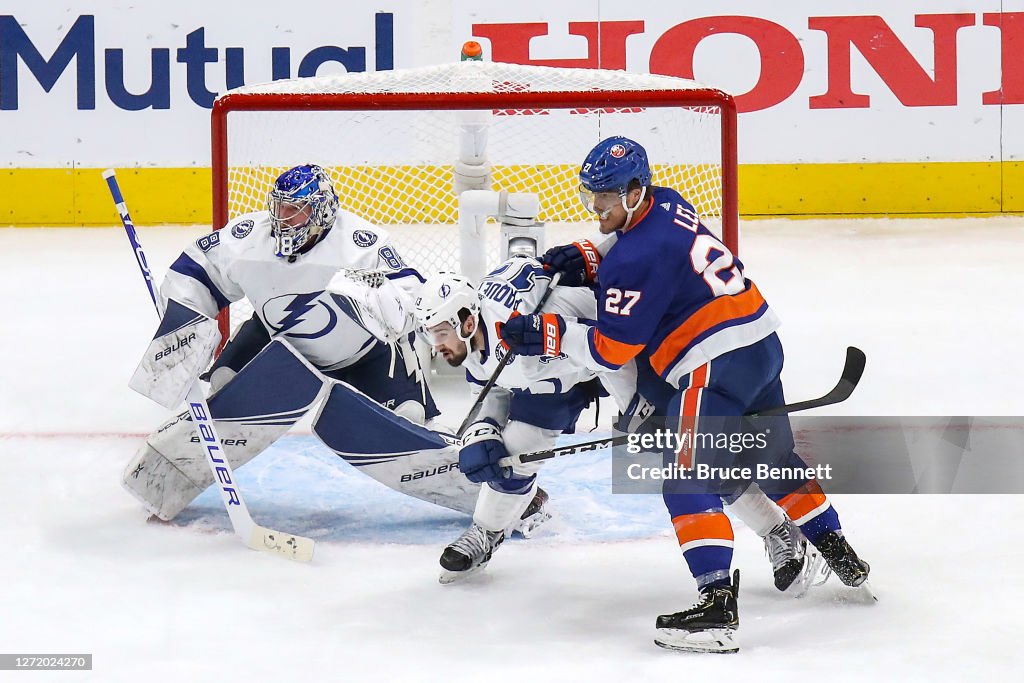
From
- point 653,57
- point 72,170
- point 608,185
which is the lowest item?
point 608,185

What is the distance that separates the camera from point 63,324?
5.30 m

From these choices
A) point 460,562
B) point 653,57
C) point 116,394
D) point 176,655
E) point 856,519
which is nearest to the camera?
point 176,655

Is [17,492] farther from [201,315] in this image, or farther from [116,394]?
[116,394]

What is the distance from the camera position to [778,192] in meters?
7.10

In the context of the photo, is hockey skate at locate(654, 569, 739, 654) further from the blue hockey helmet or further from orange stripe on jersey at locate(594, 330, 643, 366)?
the blue hockey helmet

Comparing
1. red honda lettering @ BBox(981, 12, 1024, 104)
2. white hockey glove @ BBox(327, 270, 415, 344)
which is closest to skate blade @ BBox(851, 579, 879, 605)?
white hockey glove @ BBox(327, 270, 415, 344)

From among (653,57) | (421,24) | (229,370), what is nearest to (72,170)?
(421,24)

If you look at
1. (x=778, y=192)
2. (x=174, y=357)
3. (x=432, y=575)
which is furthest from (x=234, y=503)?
(x=778, y=192)

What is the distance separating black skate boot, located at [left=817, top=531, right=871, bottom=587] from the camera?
2.56 meters

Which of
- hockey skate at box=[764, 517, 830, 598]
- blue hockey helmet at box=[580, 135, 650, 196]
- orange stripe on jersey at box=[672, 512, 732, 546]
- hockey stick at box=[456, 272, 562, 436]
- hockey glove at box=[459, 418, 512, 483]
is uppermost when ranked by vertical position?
blue hockey helmet at box=[580, 135, 650, 196]

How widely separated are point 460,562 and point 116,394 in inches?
80.3

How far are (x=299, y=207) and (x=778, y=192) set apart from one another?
4364 millimetres

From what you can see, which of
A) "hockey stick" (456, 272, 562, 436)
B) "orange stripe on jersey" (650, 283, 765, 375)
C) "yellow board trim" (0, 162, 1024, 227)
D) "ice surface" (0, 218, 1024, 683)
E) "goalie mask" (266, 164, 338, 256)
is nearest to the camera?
"ice surface" (0, 218, 1024, 683)

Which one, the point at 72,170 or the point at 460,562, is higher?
the point at 72,170
